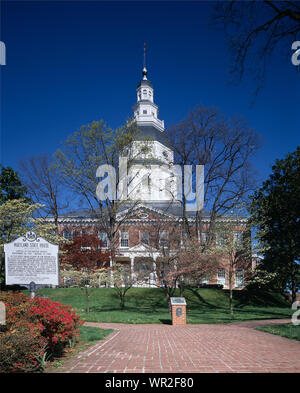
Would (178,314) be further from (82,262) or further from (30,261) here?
(82,262)

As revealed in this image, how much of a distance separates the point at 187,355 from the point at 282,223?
1838 cm

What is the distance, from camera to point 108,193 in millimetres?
24688

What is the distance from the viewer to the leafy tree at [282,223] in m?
21.2

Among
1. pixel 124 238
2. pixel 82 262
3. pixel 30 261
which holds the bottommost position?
pixel 82 262

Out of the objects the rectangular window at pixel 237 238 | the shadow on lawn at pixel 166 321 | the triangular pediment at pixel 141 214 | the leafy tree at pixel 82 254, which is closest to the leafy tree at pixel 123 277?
the leafy tree at pixel 82 254

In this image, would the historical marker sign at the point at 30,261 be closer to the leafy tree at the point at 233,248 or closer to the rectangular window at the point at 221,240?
the leafy tree at the point at 233,248

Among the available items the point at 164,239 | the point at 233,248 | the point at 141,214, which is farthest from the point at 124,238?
the point at 233,248

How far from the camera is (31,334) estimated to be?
5828mm

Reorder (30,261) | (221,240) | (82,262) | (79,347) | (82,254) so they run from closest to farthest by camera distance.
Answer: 1. (79,347)
2. (30,261)
3. (82,262)
4. (82,254)
5. (221,240)

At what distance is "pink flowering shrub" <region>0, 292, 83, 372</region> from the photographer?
5.43 meters

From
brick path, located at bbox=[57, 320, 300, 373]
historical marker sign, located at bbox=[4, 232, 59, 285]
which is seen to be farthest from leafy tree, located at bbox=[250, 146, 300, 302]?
historical marker sign, located at bbox=[4, 232, 59, 285]
